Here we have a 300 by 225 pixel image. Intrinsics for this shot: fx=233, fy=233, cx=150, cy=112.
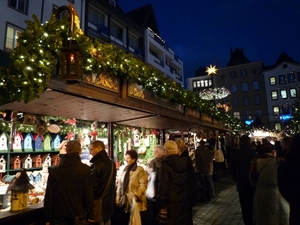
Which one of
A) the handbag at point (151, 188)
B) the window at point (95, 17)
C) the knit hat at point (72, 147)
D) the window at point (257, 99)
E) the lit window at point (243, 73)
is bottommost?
the handbag at point (151, 188)

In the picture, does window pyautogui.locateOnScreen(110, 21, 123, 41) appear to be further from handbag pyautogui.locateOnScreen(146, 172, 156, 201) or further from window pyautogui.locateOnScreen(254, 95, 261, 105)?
window pyautogui.locateOnScreen(254, 95, 261, 105)

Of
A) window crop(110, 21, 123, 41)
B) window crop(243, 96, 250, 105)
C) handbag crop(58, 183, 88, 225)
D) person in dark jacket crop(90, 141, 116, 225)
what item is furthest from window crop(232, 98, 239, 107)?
handbag crop(58, 183, 88, 225)

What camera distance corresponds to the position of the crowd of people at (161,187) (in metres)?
2.99

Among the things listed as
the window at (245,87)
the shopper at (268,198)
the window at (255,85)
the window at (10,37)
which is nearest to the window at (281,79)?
the window at (255,85)

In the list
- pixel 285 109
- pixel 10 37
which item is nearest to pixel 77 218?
pixel 10 37

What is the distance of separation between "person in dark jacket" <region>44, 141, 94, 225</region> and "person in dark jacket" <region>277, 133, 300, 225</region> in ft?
7.70

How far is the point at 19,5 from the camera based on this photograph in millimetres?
15008

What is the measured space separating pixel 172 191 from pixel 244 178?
7.35 ft

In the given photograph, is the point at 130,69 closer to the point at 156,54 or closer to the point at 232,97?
the point at 156,54

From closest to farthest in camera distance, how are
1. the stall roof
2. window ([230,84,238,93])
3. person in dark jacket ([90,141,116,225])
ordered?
the stall roof, person in dark jacket ([90,141,116,225]), window ([230,84,238,93])

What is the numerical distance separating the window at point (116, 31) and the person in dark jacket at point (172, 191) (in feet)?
72.0

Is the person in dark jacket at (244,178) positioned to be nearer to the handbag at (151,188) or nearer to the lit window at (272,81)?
the handbag at (151,188)

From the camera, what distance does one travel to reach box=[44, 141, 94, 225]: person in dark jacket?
3.00m

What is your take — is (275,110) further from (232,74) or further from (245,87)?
(232,74)
